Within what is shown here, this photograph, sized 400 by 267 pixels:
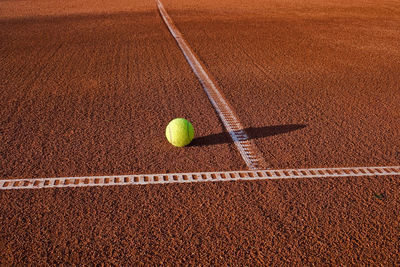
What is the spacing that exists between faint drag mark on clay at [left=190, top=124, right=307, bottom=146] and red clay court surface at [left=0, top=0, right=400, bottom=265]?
29mm

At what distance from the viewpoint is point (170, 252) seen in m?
3.07

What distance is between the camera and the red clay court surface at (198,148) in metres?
3.16

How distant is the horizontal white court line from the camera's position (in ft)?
12.8

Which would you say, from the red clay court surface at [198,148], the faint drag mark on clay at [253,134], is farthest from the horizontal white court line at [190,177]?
the faint drag mark on clay at [253,134]

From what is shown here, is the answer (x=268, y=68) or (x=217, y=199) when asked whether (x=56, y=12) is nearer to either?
(x=268, y=68)

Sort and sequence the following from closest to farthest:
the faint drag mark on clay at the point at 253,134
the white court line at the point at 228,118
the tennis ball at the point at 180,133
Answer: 1. the white court line at the point at 228,118
2. the tennis ball at the point at 180,133
3. the faint drag mark on clay at the point at 253,134

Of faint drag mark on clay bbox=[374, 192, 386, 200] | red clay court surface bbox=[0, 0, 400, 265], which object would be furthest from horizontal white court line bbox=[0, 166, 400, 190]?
faint drag mark on clay bbox=[374, 192, 386, 200]

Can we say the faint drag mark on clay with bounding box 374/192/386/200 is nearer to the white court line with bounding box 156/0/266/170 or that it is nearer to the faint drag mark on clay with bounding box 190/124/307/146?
the white court line with bounding box 156/0/266/170

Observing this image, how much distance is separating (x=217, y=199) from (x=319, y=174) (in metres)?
1.24

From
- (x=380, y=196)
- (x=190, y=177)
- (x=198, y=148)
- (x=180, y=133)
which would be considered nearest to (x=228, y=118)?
(x=198, y=148)

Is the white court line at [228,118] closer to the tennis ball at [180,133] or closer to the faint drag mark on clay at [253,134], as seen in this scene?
the faint drag mark on clay at [253,134]

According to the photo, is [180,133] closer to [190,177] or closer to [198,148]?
[198,148]

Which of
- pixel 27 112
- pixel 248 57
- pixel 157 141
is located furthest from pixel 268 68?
pixel 27 112

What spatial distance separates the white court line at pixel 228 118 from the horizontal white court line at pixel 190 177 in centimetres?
24
